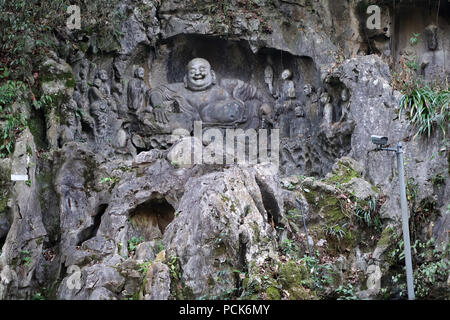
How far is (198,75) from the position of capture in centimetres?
1695

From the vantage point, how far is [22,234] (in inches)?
451

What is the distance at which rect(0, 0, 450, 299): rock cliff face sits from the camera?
10.3 meters

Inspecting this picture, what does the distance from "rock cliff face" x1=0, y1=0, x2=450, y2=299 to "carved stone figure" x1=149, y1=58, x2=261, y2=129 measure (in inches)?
1.5

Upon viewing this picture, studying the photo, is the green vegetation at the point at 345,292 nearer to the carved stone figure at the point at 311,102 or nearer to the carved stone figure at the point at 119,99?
the carved stone figure at the point at 311,102

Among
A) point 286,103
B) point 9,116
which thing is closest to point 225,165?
point 9,116

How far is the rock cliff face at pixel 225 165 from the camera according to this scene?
33.8ft

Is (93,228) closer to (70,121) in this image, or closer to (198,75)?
(70,121)

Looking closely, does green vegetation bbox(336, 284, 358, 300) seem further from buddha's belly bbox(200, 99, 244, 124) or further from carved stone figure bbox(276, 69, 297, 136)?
buddha's belly bbox(200, 99, 244, 124)

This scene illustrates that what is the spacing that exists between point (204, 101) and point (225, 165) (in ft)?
17.6

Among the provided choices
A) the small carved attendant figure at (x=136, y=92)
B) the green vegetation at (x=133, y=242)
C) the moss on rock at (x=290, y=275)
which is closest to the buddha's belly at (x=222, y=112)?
the small carved attendant figure at (x=136, y=92)

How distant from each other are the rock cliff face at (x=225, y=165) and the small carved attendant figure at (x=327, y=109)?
3 cm

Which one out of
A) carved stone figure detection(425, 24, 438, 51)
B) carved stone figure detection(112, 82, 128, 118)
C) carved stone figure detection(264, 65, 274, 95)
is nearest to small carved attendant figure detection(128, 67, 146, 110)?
carved stone figure detection(112, 82, 128, 118)

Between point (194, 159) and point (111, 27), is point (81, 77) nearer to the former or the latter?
point (111, 27)
